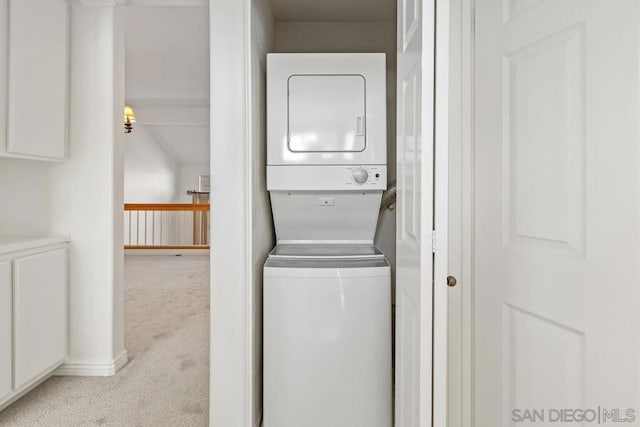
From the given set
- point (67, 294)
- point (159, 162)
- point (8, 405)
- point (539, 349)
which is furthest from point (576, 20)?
point (159, 162)

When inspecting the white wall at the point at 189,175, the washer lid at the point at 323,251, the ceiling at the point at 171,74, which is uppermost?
the ceiling at the point at 171,74

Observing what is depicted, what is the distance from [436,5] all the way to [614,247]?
736mm

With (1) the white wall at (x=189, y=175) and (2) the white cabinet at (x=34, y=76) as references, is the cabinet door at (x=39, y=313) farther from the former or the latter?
(1) the white wall at (x=189, y=175)

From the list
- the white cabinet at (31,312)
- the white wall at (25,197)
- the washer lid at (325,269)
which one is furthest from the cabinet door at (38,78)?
the washer lid at (325,269)

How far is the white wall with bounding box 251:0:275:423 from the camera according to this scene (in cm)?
169

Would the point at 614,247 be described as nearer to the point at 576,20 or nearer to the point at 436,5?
the point at 576,20

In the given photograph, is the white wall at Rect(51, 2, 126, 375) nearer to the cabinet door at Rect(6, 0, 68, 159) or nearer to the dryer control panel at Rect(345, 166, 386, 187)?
the cabinet door at Rect(6, 0, 68, 159)

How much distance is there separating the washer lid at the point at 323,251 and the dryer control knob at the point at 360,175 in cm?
36

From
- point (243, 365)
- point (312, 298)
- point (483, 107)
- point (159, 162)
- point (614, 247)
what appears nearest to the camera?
point (614, 247)

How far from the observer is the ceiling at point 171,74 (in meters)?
3.90

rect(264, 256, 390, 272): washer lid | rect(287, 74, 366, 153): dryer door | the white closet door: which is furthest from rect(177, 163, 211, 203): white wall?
the white closet door

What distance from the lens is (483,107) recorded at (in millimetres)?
1354

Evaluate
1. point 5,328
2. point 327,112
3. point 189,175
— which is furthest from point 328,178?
point 189,175

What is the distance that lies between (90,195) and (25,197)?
35 centimetres
